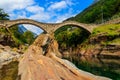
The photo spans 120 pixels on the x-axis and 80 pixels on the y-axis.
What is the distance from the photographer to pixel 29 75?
1889cm

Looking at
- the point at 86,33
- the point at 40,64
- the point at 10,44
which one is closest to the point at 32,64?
the point at 40,64

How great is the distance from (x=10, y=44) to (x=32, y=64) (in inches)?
4055

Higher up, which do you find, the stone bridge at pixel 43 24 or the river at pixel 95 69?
the stone bridge at pixel 43 24

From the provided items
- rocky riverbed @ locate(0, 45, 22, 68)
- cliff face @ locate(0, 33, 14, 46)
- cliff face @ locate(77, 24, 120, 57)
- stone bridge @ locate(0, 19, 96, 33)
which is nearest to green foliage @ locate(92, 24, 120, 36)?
cliff face @ locate(77, 24, 120, 57)

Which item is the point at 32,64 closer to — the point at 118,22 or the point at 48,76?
the point at 48,76

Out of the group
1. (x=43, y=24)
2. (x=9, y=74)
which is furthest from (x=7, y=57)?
(x=43, y=24)

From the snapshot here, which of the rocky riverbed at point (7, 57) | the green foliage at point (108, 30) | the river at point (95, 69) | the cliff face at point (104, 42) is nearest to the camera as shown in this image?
the river at point (95, 69)

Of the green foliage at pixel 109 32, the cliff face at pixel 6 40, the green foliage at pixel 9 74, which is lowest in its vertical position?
the green foliage at pixel 9 74

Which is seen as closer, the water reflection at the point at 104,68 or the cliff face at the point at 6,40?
the water reflection at the point at 104,68

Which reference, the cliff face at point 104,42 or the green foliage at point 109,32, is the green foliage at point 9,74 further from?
the green foliage at point 109,32

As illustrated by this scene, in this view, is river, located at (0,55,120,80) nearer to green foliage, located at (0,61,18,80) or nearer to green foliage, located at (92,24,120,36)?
green foliage, located at (0,61,18,80)

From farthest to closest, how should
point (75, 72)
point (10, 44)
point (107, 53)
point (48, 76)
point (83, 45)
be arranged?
point (83, 45), point (107, 53), point (10, 44), point (75, 72), point (48, 76)

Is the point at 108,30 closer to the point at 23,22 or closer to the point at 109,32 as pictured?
the point at 109,32

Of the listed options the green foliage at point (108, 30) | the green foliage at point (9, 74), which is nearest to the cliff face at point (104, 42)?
the green foliage at point (108, 30)
